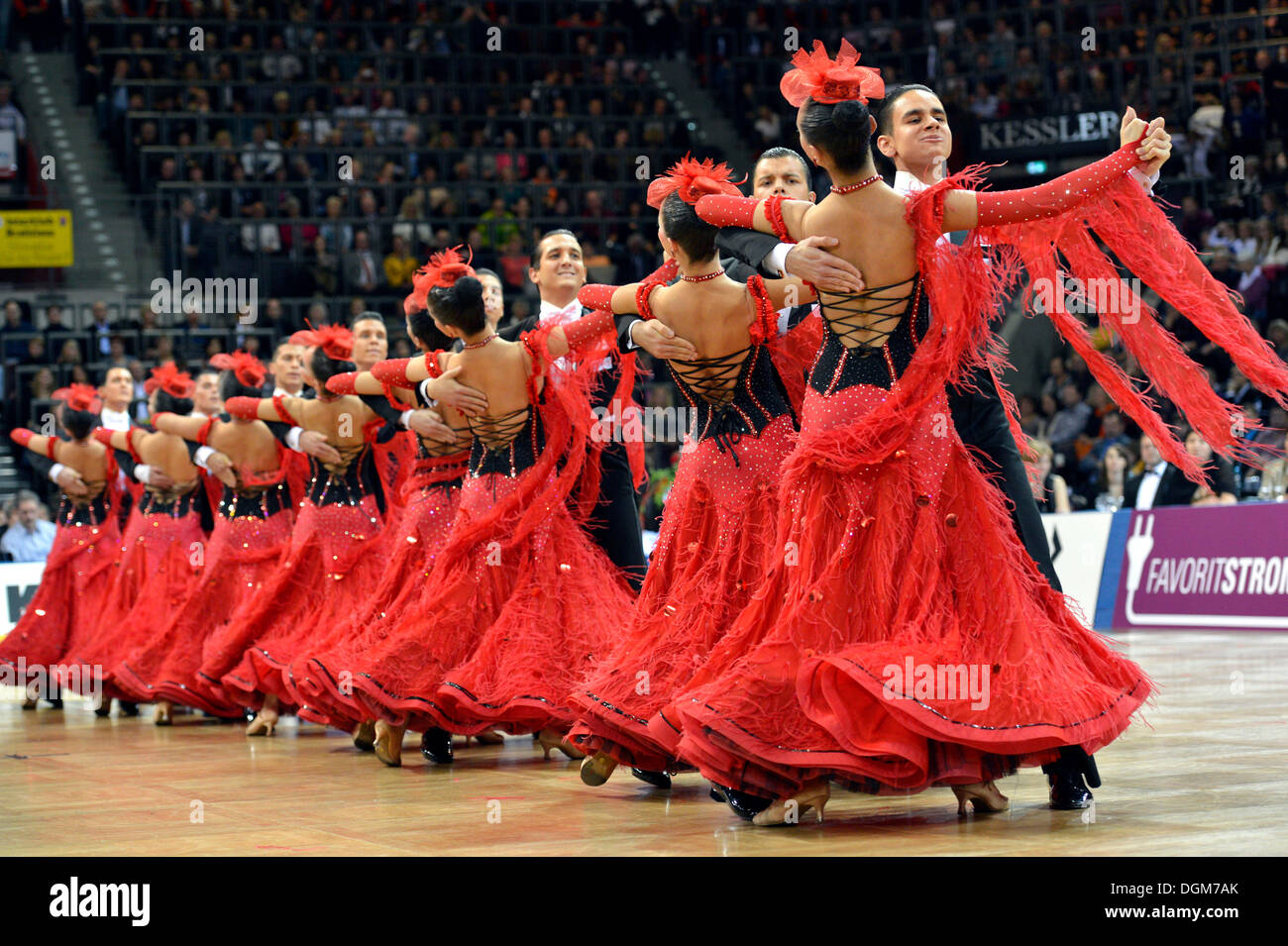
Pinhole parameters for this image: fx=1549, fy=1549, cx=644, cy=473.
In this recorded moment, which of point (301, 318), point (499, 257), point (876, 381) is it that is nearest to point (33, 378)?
point (301, 318)

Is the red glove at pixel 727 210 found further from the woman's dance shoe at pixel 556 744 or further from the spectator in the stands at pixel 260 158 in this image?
the spectator in the stands at pixel 260 158

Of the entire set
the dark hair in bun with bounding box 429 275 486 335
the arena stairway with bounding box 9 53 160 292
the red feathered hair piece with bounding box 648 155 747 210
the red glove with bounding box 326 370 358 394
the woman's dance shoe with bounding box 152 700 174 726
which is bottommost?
the woman's dance shoe with bounding box 152 700 174 726

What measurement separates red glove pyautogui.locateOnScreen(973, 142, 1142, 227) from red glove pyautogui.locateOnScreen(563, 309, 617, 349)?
1.48 meters

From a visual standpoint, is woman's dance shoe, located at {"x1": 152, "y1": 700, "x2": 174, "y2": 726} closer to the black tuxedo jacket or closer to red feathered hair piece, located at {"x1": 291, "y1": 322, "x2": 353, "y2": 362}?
red feathered hair piece, located at {"x1": 291, "y1": 322, "x2": 353, "y2": 362}

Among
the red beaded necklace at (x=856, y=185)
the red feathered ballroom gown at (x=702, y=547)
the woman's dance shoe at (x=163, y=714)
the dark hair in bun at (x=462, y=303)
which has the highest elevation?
the red beaded necklace at (x=856, y=185)

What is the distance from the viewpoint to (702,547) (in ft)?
15.2

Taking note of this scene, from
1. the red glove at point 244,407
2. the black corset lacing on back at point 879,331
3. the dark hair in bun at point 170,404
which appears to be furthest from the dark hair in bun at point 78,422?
the black corset lacing on back at point 879,331

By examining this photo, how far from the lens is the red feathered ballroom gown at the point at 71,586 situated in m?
9.01

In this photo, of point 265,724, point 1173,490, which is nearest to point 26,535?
point 265,724

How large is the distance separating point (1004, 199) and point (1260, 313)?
1021 cm

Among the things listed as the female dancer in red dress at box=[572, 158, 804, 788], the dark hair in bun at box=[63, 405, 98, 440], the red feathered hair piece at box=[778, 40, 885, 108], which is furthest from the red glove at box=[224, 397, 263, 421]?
the red feathered hair piece at box=[778, 40, 885, 108]

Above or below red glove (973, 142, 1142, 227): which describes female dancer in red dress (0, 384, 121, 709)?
below

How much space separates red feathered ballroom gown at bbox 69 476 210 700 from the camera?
823 centimetres

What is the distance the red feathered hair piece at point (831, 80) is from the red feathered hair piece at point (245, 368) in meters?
4.40
